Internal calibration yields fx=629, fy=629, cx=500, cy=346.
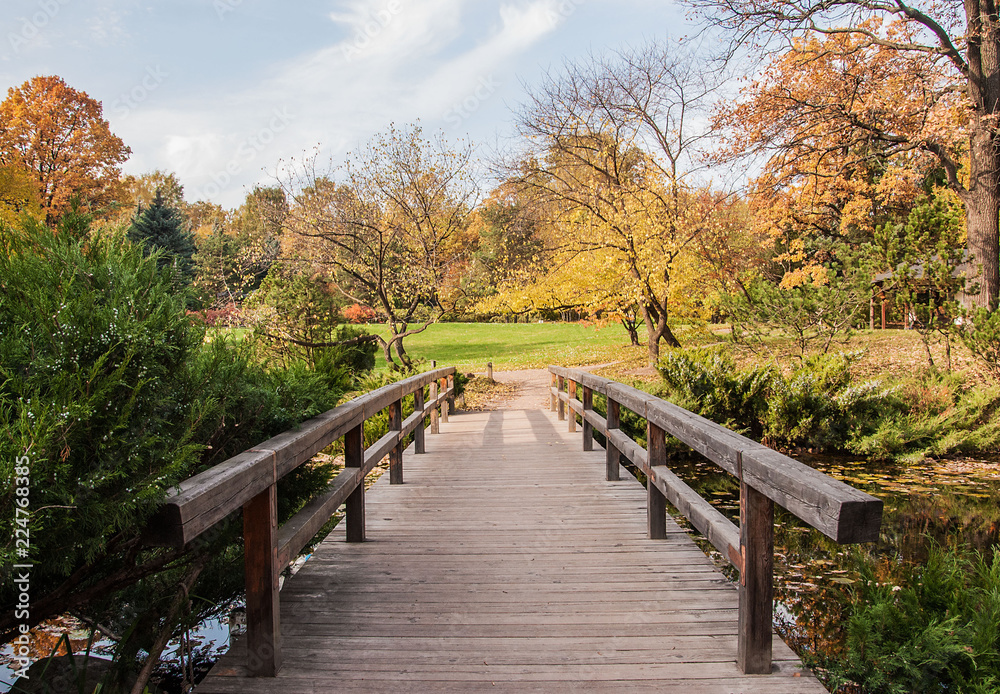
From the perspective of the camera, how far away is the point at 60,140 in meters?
27.1

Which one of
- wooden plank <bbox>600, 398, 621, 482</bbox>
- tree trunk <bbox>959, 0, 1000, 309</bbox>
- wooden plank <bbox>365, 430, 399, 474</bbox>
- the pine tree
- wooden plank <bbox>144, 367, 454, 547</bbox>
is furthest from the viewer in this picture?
the pine tree

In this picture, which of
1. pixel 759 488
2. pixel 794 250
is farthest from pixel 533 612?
pixel 794 250

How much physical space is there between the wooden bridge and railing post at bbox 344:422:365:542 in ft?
0.04

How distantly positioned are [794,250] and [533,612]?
24282mm

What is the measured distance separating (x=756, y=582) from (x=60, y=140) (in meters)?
33.2

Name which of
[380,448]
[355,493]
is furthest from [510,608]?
[380,448]

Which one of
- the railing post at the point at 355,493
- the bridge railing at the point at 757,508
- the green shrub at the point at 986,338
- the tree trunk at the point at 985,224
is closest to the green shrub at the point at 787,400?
the green shrub at the point at 986,338

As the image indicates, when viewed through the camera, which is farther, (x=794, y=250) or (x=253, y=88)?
(x=794, y=250)

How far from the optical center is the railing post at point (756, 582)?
7.72 feet

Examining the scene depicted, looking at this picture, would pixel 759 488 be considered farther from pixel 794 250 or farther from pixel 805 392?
pixel 794 250

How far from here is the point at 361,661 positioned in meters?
2.52

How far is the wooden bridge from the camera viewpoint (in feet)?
7.59

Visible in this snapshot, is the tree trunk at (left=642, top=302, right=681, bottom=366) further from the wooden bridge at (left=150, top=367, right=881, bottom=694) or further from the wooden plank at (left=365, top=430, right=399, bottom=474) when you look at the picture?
the wooden bridge at (left=150, top=367, right=881, bottom=694)

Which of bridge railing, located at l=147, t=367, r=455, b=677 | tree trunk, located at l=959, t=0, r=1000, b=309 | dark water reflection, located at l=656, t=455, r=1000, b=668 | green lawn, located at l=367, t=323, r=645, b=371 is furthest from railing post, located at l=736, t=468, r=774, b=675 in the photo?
green lawn, located at l=367, t=323, r=645, b=371
